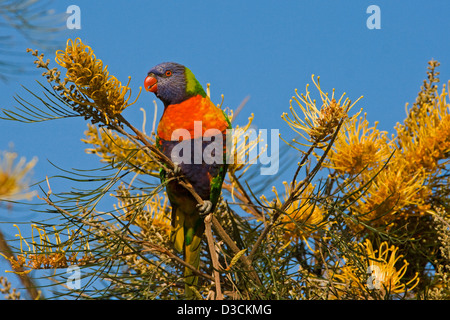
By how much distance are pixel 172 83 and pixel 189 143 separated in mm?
412

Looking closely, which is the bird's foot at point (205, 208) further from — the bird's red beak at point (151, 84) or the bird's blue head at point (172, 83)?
the bird's red beak at point (151, 84)

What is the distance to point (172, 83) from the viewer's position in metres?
2.65

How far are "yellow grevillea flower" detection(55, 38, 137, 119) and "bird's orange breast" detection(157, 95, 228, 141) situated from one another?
747mm

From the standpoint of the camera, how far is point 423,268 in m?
2.39

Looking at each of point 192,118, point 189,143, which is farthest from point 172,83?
point 189,143

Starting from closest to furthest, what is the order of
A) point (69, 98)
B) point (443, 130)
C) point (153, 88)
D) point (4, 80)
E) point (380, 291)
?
point (69, 98), point (380, 291), point (443, 130), point (153, 88), point (4, 80)

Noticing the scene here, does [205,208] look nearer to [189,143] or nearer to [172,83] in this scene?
[189,143]

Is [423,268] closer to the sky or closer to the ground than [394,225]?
closer to the ground

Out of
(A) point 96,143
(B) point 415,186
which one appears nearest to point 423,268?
(B) point 415,186

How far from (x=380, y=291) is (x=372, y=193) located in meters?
0.53

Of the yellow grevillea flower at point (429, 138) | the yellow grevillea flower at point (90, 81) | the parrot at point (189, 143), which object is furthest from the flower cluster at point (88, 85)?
the yellow grevillea flower at point (429, 138)

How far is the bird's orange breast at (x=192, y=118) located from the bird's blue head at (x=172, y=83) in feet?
0.15
